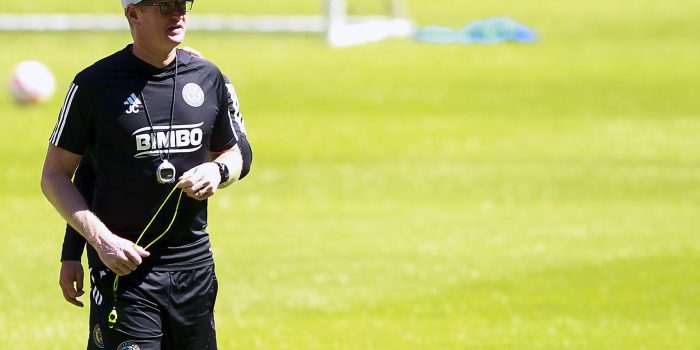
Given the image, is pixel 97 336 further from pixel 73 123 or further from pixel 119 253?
pixel 73 123

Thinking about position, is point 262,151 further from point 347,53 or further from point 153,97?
point 153,97

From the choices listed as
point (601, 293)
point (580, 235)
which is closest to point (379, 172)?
point (580, 235)

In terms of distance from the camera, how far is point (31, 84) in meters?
26.5

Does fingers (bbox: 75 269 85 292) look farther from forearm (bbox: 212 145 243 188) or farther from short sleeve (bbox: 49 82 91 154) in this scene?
forearm (bbox: 212 145 243 188)

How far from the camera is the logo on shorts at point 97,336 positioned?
621cm

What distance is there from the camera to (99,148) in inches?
239

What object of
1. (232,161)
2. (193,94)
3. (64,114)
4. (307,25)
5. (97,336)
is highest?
(307,25)

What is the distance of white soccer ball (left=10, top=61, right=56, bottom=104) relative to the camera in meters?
26.4

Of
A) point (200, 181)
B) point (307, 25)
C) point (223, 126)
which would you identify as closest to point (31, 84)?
→ point (307, 25)

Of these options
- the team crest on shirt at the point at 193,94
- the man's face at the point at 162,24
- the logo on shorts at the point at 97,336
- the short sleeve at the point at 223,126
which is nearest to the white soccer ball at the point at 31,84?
the short sleeve at the point at 223,126

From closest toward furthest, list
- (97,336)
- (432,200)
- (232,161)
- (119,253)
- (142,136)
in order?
(119,253) → (142,136) → (97,336) → (232,161) → (432,200)

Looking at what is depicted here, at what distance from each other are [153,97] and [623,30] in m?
36.2

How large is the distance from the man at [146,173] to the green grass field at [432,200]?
178 inches

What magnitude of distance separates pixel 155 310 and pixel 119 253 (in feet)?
1.58
